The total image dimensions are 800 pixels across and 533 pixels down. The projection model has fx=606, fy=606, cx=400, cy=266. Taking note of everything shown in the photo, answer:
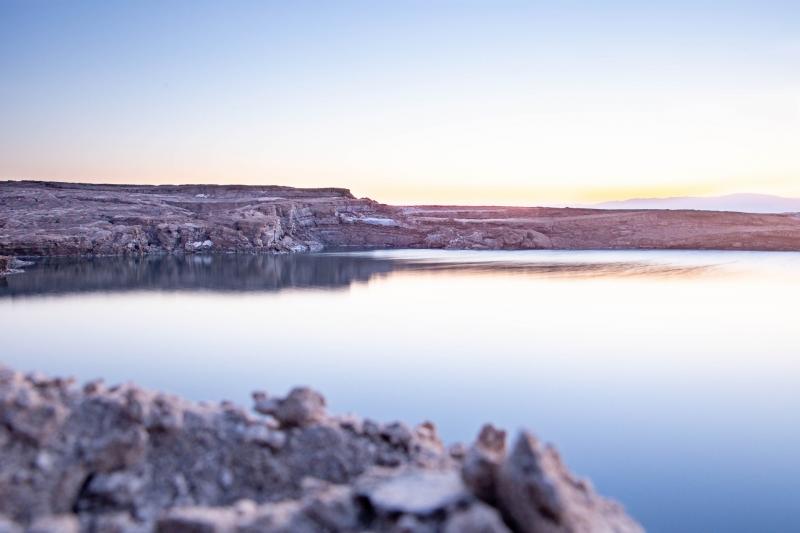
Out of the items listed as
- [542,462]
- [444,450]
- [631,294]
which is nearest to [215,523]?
[542,462]

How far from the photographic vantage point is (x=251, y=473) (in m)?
3.52

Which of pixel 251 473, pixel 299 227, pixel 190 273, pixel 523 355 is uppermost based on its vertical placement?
pixel 299 227

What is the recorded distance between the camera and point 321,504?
9.66ft

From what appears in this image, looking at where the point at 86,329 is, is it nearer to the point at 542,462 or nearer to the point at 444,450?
the point at 444,450

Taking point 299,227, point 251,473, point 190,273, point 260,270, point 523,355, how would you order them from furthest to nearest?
1. point 299,227
2. point 260,270
3. point 190,273
4. point 523,355
5. point 251,473

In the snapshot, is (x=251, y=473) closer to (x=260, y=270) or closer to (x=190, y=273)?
(x=190, y=273)

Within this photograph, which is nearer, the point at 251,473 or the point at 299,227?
the point at 251,473

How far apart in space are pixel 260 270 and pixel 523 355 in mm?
14125

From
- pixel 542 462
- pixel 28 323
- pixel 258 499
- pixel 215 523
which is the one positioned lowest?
pixel 28 323

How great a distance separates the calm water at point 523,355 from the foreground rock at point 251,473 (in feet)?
6.34

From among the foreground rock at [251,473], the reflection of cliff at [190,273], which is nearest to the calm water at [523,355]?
the reflection of cliff at [190,273]

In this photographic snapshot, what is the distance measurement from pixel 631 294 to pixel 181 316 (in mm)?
10543

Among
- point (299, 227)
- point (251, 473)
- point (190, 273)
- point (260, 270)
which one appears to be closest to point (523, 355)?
point (251, 473)

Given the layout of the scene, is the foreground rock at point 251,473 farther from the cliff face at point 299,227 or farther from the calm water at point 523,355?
the cliff face at point 299,227
